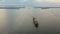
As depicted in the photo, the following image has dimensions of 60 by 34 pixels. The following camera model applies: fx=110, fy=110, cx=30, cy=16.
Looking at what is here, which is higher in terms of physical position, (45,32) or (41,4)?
(41,4)

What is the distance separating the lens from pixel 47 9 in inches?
24.0

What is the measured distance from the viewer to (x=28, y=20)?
0.62 meters

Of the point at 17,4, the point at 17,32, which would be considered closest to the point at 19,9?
the point at 17,4

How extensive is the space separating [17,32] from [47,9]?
22cm

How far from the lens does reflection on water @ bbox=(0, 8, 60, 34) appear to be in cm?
61

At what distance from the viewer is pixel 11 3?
60cm

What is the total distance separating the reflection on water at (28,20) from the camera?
61 centimetres

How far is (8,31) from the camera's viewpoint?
65cm

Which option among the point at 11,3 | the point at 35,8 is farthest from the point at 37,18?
the point at 11,3

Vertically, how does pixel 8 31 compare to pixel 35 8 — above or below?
below

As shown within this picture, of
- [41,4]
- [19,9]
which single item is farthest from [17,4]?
[41,4]

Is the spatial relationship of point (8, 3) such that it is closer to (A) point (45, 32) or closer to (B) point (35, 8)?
(B) point (35, 8)

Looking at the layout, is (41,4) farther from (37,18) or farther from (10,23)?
(10,23)

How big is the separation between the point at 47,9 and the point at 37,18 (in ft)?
0.24
